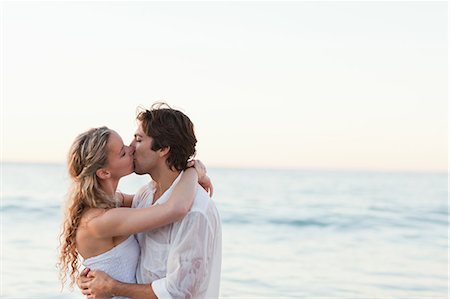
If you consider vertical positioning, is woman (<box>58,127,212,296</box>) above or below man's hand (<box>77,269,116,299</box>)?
above

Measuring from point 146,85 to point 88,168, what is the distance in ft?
47.0

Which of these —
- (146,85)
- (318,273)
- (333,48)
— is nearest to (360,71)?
(333,48)

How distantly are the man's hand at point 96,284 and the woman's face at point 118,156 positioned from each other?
1.57 ft

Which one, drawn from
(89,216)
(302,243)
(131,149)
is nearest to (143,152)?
(131,149)

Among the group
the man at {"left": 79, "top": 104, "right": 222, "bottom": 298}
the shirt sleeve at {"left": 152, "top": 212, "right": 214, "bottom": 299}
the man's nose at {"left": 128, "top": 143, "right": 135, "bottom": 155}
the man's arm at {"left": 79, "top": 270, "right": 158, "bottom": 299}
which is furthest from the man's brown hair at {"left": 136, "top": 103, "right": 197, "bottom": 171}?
the man's arm at {"left": 79, "top": 270, "right": 158, "bottom": 299}

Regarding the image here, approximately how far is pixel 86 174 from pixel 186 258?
0.58m

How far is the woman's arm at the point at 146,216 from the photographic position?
3.87m

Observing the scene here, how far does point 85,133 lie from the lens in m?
4.01

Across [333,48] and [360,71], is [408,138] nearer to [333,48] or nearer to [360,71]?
[360,71]

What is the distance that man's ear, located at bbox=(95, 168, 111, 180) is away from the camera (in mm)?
4012

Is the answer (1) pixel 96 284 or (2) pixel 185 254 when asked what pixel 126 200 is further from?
(2) pixel 185 254

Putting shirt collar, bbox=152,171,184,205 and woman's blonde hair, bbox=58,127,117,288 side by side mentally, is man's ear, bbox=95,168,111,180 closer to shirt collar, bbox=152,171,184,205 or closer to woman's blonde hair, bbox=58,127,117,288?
woman's blonde hair, bbox=58,127,117,288

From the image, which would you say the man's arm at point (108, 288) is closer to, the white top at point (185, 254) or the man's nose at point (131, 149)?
the white top at point (185, 254)

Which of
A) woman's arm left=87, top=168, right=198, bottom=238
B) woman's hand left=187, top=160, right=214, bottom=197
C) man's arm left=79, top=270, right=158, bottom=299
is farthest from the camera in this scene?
woman's hand left=187, top=160, right=214, bottom=197
